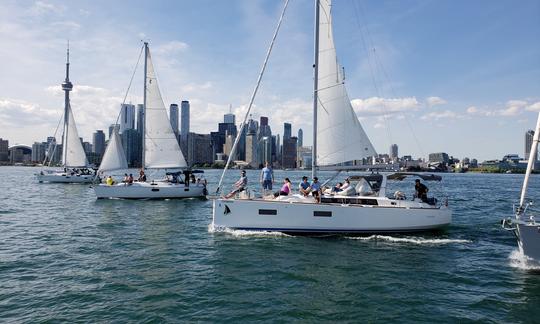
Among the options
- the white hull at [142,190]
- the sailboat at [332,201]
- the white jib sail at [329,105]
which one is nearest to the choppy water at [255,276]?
the sailboat at [332,201]

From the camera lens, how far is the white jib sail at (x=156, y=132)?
3416 centimetres

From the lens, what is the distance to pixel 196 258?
1406 centimetres

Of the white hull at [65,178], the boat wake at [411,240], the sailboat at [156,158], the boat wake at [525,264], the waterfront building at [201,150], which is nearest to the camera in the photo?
the boat wake at [525,264]

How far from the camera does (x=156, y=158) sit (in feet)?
113

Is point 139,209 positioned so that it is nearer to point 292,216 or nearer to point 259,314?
point 292,216

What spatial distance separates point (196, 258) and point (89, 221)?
10.9 m

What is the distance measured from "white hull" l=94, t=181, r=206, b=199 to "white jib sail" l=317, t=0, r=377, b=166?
18.3 metres

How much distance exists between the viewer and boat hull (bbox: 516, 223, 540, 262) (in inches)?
460

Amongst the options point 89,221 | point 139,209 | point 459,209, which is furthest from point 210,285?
point 459,209

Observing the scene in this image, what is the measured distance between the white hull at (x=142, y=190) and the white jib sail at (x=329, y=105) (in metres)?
18.3

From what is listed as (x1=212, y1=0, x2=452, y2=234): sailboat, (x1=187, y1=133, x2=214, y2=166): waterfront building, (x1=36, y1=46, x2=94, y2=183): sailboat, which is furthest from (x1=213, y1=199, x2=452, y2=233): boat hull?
(x1=187, y1=133, x2=214, y2=166): waterfront building

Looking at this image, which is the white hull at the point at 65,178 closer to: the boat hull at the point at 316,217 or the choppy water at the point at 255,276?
the choppy water at the point at 255,276

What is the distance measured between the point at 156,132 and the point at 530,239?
29.3 m

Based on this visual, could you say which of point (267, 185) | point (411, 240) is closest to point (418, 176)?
point (411, 240)
